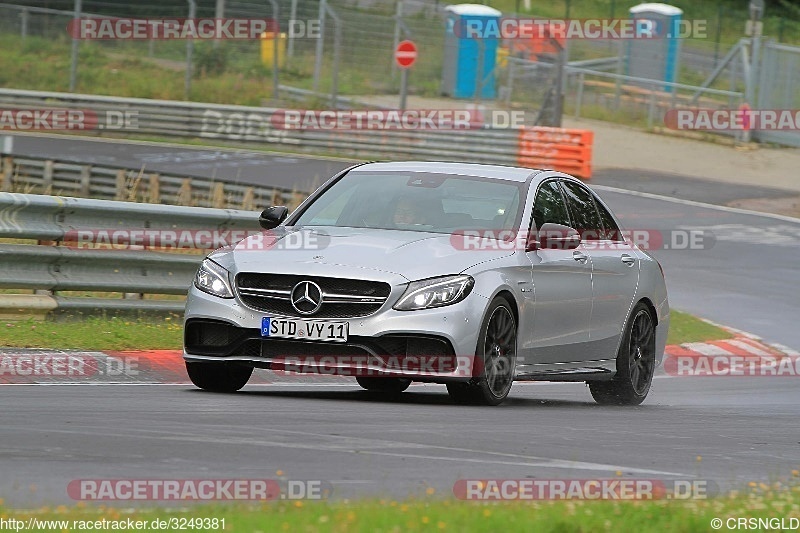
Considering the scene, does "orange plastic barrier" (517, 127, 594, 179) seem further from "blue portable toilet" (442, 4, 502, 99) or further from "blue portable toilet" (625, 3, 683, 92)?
"blue portable toilet" (625, 3, 683, 92)

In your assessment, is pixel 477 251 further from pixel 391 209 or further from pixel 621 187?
pixel 621 187

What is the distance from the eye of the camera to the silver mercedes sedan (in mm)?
9602

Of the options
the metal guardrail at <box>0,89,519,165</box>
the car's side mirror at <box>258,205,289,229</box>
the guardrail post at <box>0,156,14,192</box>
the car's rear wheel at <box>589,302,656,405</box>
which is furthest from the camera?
the metal guardrail at <box>0,89,519,165</box>

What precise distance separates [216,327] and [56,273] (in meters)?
3.21

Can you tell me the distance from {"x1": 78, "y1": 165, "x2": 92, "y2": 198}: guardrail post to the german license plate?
18.1 meters

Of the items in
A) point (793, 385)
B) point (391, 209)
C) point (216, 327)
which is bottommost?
point (793, 385)

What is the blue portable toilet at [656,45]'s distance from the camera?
45781 mm

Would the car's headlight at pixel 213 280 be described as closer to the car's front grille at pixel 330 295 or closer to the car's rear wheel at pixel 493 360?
the car's front grille at pixel 330 295

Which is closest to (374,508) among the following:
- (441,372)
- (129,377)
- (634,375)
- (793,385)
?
(441,372)

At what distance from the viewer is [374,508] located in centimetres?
577

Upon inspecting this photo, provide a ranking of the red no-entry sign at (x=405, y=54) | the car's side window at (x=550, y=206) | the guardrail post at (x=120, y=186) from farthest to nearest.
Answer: the red no-entry sign at (x=405, y=54) → the guardrail post at (x=120, y=186) → the car's side window at (x=550, y=206)

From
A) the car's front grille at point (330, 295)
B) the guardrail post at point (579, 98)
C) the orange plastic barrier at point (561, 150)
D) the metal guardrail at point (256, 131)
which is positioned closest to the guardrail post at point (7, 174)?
the metal guardrail at point (256, 131)

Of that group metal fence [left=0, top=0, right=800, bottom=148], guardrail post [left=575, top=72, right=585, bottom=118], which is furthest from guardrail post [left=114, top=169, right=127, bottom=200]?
guardrail post [left=575, top=72, right=585, bottom=118]

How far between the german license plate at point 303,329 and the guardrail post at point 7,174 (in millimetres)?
17811
